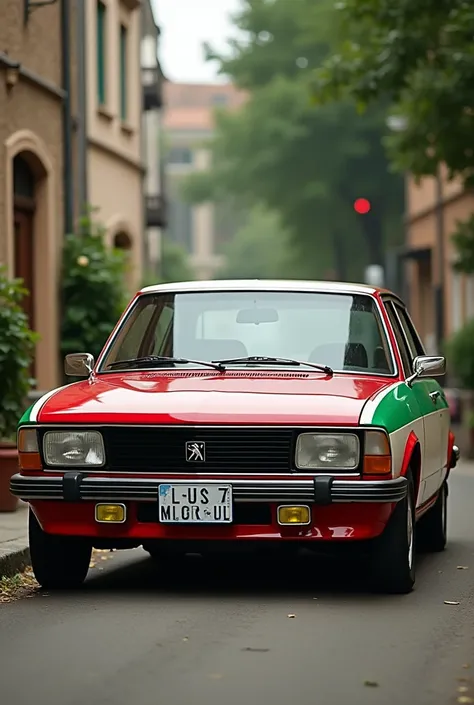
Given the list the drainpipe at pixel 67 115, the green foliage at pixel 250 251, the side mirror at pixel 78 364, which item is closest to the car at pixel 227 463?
the side mirror at pixel 78 364

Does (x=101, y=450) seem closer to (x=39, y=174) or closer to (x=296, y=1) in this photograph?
(x=39, y=174)

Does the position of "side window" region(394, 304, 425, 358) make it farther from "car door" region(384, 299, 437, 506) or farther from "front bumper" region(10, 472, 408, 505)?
"front bumper" region(10, 472, 408, 505)

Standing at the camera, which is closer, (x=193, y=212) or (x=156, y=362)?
(x=156, y=362)

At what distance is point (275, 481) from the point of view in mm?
8617

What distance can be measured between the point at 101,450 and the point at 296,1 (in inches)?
1760

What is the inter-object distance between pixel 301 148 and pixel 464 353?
22.0 m

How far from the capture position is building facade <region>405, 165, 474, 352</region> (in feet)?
126

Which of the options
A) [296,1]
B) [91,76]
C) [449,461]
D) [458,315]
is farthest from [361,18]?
[296,1]

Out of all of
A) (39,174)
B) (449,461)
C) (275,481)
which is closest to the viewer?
(275,481)

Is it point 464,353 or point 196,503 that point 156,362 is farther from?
point 464,353

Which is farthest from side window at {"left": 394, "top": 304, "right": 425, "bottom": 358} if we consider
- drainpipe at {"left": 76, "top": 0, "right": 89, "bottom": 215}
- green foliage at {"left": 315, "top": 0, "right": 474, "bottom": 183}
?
drainpipe at {"left": 76, "top": 0, "right": 89, "bottom": 215}

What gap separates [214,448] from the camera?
28.6ft


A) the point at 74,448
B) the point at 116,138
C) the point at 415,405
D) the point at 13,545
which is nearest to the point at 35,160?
the point at 116,138

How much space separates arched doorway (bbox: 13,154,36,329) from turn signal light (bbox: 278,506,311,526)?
1118 cm
